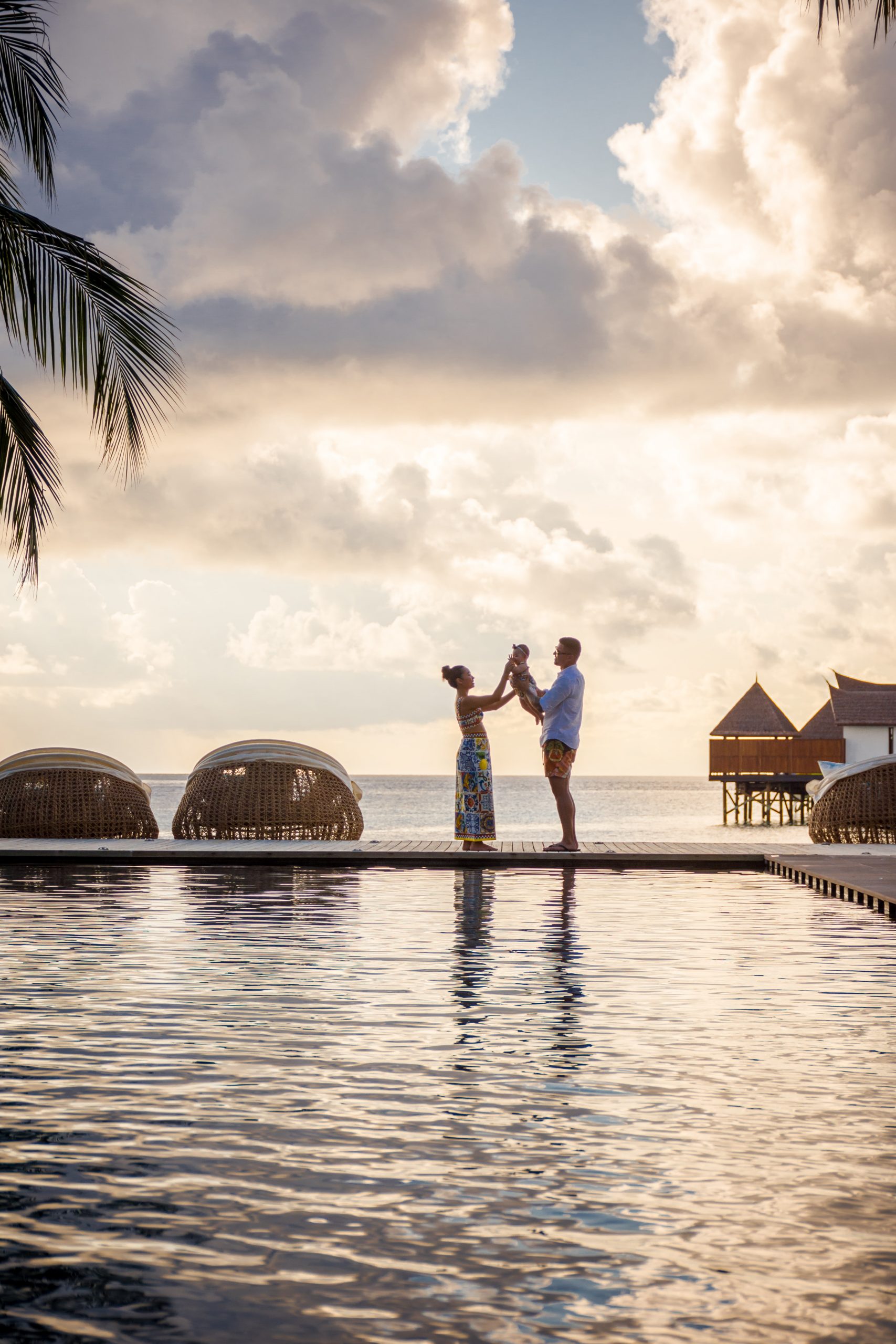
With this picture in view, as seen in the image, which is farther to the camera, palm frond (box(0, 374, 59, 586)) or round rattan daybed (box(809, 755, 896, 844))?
round rattan daybed (box(809, 755, 896, 844))

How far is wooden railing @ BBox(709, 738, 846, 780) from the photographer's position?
5772cm

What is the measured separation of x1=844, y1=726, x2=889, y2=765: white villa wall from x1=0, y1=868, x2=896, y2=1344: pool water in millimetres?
46348

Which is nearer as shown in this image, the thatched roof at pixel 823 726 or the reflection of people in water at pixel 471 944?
the reflection of people in water at pixel 471 944

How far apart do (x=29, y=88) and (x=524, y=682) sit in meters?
6.42

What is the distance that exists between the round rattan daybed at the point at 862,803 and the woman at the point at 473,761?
13.1 ft

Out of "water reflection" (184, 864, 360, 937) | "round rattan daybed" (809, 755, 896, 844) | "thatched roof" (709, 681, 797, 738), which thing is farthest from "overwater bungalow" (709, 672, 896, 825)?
"water reflection" (184, 864, 360, 937)

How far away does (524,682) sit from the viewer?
1316 cm

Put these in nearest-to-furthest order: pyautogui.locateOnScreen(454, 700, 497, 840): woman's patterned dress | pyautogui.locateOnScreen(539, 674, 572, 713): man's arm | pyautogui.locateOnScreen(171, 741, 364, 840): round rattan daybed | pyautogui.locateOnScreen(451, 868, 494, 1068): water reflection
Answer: pyautogui.locateOnScreen(451, 868, 494, 1068): water reflection
pyautogui.locateOnScreen(539, 674, 572, 713): man's arm
pyautogui.locateOnScreen(454, 700, 497, 840): woman's patterned dress
pyautogui.locateOnScreen(171, 741, 364, 840): round rattan daybed

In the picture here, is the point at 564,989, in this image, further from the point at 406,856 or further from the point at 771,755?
the point at 771,755

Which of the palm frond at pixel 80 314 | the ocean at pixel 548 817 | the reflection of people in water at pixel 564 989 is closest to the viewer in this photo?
the reflection of people in water at pixel 564 989

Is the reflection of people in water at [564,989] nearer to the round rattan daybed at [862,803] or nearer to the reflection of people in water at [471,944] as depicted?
the reflection of people in water at [471,944]

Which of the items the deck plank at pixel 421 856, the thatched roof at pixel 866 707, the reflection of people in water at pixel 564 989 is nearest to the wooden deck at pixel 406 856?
the deck plank at pixel 421 856

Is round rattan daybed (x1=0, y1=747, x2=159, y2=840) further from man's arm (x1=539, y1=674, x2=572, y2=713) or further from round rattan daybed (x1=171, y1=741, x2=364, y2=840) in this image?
man's arm (x1=539, y1=674, x2=572, y2=713)

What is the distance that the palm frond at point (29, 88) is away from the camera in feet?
30.9
